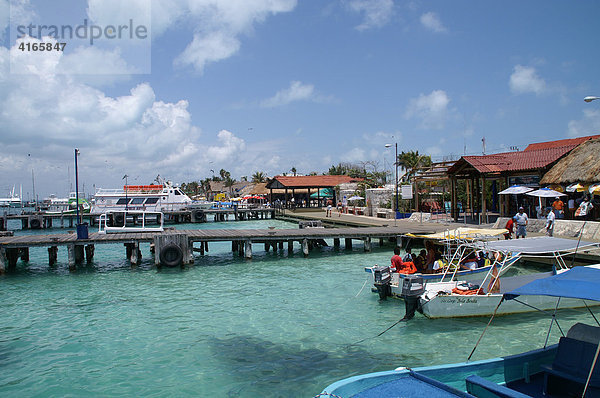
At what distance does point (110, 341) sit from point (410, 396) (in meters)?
9.74

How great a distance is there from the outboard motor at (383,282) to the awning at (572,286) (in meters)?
8.00

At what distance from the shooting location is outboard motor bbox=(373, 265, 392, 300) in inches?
575

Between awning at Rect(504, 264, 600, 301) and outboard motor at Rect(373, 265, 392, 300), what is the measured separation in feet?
26.2

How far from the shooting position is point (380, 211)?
41562mm

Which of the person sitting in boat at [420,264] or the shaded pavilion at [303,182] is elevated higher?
the shaded pavilion at [303,182]

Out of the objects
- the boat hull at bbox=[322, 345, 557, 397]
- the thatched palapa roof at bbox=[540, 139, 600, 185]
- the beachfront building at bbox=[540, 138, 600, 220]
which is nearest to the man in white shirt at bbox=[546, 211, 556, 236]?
the beachfront building at bbox=[540, 138, 600, 220]

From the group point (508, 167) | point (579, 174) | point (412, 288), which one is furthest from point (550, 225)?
point (412, 288)

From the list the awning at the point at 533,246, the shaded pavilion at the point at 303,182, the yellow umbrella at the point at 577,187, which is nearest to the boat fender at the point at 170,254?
the awning at the point at 533,246

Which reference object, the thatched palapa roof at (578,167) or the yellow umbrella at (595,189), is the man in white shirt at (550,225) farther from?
the thatched palapa roof at (578,167)

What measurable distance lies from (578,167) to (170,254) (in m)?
24.0

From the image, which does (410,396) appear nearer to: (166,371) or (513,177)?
(166,371)

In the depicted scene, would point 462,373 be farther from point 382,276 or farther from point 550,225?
point 550,225

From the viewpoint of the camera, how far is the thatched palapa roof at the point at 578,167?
23047 millimetres

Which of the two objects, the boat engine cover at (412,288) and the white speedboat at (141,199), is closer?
the boat engine cover at (412,288)
